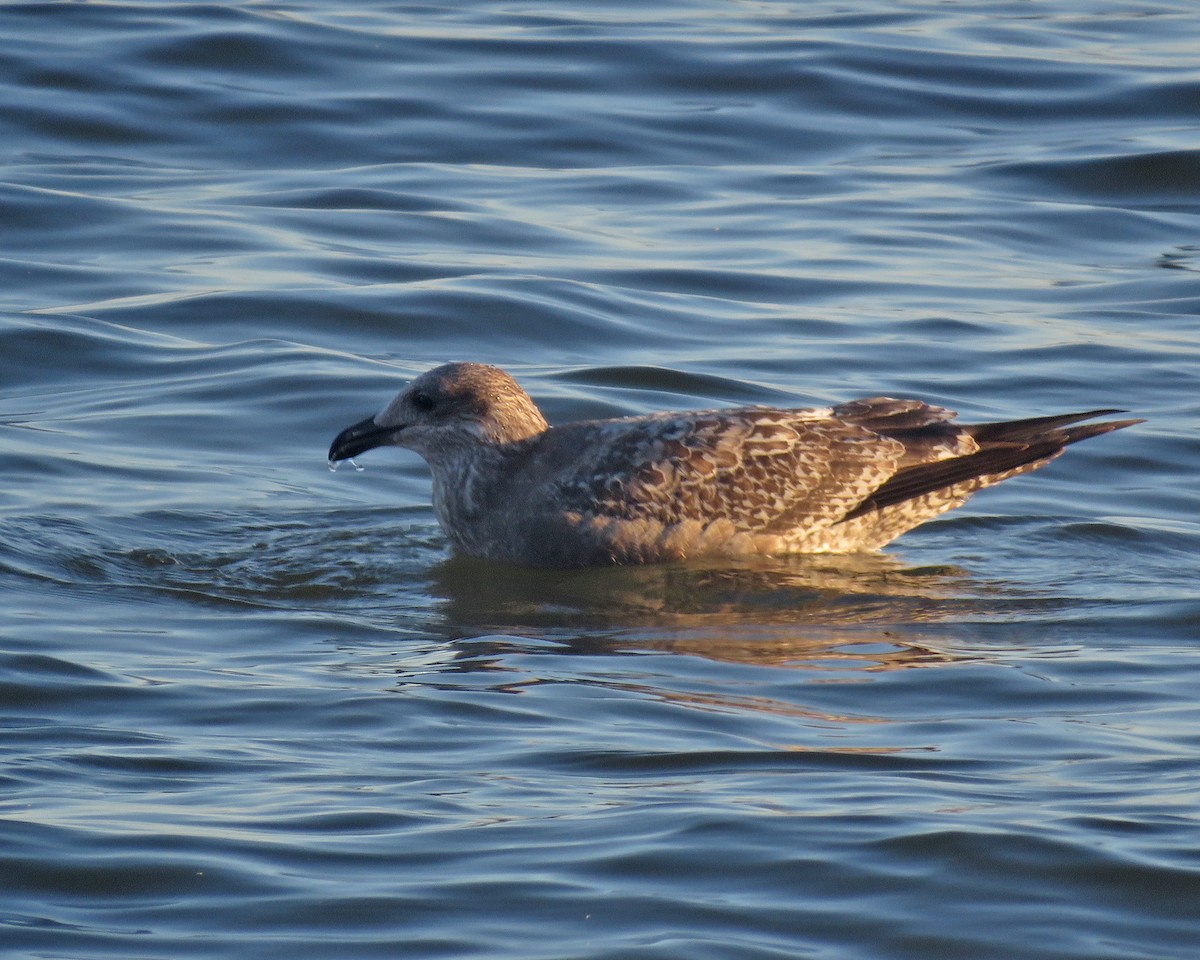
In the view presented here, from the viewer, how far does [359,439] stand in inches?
368

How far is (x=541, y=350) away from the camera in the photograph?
12445 mm

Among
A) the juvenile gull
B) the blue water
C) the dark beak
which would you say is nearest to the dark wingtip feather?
the juvenile gull

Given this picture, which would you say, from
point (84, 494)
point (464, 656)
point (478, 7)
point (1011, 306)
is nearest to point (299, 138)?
point (478, 7)

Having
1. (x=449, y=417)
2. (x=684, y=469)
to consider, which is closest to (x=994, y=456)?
(x=684, y=469)

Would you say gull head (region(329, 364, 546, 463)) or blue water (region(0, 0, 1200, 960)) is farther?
gull head (region(329, 364, 546, 463))

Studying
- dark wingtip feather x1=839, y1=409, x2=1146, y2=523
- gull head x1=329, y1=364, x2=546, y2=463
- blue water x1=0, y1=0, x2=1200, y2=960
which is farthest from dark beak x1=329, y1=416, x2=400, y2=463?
dark wingtip feather x1=839, y1=409, x2=1146, y2=523

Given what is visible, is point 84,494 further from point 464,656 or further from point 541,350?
point 541,350

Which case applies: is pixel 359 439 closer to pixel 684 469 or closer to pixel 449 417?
pixel 449 417

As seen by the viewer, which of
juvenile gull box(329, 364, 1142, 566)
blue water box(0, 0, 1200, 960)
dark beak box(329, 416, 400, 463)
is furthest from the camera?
dark beak box(329, 416, 400, 463)

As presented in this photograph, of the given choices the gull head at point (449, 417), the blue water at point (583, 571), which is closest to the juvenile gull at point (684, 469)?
the gull head at point (449, 417)

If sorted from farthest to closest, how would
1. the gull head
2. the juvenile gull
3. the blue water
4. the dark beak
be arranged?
the gull head, the dark beak, the juvenile gull, the blue water

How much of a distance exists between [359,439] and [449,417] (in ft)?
1.36

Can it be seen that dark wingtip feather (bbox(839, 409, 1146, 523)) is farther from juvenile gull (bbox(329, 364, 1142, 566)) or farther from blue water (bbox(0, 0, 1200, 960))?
blue water (bbox(0, 0, 1200, 960))

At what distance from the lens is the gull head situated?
9.42m
